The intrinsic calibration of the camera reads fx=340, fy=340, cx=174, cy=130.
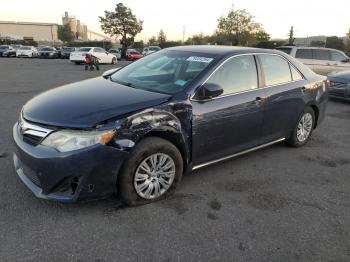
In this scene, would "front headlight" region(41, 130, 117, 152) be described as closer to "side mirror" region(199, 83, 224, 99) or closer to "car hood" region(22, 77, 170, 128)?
"car hood" region(22, 77, 170, 128)

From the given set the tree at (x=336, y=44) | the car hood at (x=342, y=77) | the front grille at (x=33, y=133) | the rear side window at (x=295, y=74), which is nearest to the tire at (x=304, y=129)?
the rear side window at (x=295, y=74)

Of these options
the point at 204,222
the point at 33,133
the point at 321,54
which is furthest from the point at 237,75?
the point at 321,54

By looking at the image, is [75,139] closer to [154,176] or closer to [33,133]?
[33,133]

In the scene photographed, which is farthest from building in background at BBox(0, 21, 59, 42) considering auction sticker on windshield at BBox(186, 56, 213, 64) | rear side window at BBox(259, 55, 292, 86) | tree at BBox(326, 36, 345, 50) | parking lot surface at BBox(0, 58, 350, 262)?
parking lot surface at BBox(0, 58, 350, 262)

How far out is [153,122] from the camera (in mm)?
3443

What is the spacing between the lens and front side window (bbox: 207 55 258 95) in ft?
13.5

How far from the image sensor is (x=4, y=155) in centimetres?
471

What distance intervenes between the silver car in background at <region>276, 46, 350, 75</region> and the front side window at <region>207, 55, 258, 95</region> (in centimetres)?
1108

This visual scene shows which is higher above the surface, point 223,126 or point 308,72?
point 308,72

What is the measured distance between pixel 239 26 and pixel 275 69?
161ft

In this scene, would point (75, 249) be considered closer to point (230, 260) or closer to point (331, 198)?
point (230, 260)

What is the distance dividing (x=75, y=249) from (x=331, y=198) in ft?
9.47

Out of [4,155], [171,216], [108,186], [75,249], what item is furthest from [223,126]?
[4,155]

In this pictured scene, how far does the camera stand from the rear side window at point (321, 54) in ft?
49.0
